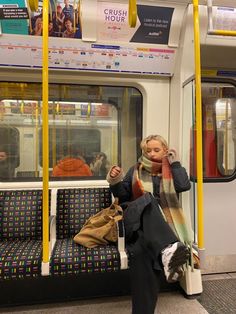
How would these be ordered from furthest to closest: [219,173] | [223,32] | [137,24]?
[219,173]
[137,24]
[223,32]

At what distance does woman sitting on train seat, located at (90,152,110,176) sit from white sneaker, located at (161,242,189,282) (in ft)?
4.13

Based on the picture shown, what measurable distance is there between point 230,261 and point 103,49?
98.7 inches

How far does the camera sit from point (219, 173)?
10.1 feet

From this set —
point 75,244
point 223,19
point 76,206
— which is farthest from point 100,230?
point 223,19

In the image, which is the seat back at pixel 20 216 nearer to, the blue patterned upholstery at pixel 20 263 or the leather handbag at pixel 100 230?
the blue patterned upholstery at pixel 20 263

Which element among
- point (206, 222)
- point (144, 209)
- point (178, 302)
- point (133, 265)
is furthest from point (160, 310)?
point (206, 222)

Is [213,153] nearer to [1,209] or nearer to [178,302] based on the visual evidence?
[178,302]

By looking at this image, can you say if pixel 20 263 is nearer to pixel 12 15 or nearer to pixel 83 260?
pixel 83 260

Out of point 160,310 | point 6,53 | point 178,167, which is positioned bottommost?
point 160,310

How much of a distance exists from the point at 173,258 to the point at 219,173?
58.8 inches

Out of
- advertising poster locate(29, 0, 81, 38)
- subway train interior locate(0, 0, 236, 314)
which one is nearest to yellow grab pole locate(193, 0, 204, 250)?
subway train interior locate(0, 0, 236, 314)

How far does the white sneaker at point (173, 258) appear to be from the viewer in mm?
1873

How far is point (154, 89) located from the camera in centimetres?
285

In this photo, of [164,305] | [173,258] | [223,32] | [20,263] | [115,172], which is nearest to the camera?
[173,258]
